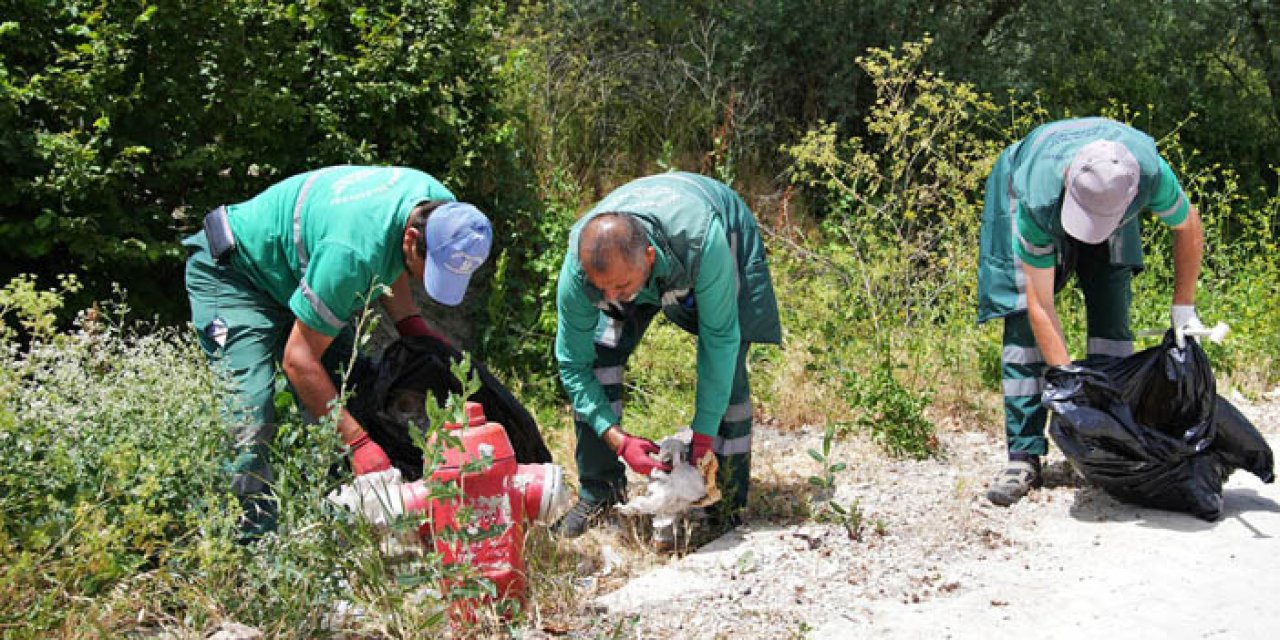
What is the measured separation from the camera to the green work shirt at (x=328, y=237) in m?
3.52

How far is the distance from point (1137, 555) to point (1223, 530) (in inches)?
16.5

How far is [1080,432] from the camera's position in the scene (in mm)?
3975

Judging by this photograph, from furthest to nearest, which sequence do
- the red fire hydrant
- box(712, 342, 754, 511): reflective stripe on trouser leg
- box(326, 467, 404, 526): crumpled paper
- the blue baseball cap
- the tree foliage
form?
the tree foliage
box(712, 342, 754, 511): reflective stripe on trouser leg
the blue baseball cap
box(326, 467, 404, 526): crumpled paper
the red fire hydrant

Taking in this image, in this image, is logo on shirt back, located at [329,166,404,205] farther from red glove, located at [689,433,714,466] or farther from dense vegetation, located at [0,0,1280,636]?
red glove, located at [689,433,714,466]

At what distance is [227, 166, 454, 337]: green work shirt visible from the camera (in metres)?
3.52

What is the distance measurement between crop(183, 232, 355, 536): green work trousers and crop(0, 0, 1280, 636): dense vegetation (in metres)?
0.15

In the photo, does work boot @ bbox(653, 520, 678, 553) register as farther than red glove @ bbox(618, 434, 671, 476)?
Yes

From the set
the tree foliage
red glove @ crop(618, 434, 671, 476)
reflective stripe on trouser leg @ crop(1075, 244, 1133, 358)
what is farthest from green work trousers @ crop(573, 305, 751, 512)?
the tree foliage

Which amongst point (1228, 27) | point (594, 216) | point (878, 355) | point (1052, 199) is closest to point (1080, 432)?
point (1052, 199)

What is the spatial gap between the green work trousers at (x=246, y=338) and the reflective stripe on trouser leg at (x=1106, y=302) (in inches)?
115

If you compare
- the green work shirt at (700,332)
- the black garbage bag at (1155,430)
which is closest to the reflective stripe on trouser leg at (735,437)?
the green work shirt at (700,332)

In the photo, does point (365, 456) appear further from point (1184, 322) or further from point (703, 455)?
point (1184, 322)

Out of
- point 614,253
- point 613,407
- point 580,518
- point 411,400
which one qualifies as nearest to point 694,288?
point 614,253

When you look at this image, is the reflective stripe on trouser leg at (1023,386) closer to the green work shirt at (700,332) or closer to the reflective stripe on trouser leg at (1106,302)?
the reflective stripe on trouser leg at (1106,302)
